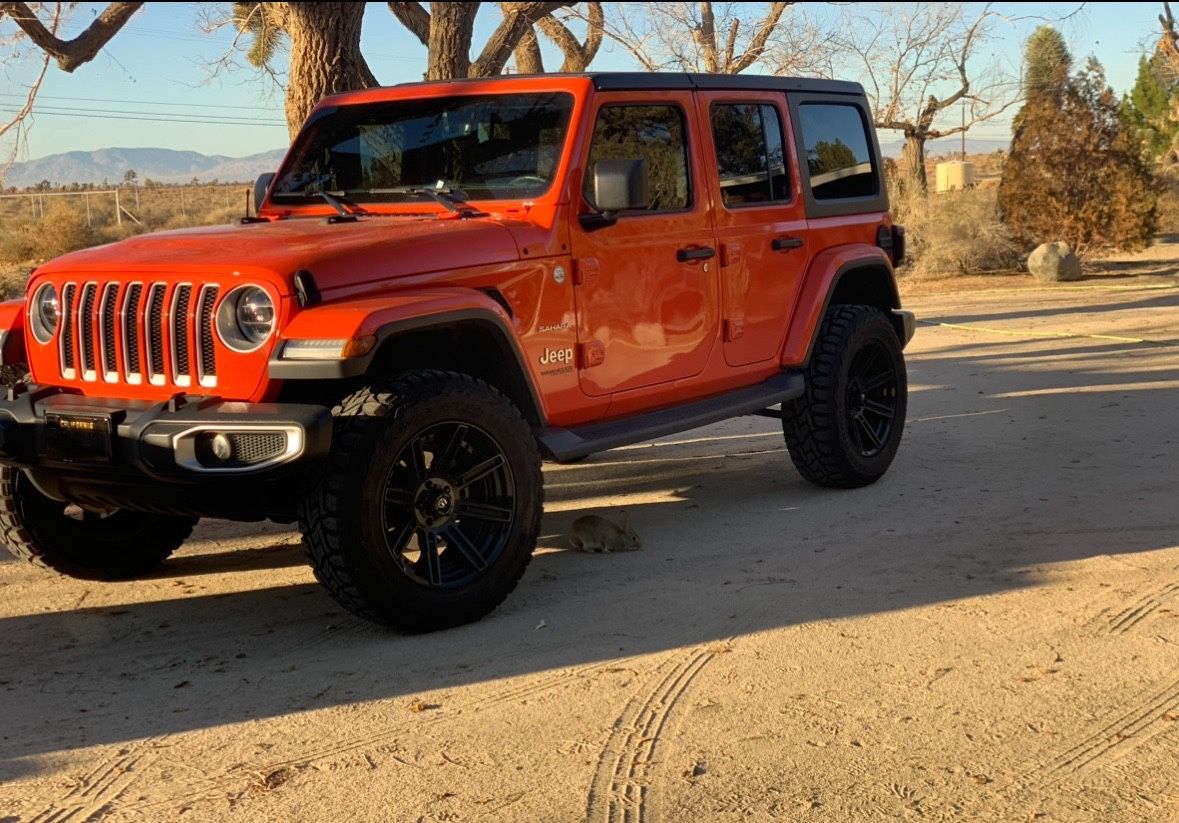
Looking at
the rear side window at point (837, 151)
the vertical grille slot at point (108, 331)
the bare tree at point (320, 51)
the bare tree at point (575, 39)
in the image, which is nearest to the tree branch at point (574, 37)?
the bare tree at point (575, 39)

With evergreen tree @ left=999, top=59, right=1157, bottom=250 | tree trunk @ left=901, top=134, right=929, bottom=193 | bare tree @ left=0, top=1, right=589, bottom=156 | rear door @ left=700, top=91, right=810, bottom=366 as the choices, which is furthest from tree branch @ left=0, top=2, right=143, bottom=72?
tree trunk @ left=901, top=134, right=929, bottom=193

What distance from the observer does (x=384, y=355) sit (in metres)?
5.21

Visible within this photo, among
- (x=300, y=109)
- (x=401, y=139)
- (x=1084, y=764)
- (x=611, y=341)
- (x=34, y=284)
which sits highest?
(x=300, y=109)

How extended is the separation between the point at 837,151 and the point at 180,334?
4.05 meters

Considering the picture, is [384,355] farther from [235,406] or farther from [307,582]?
[307,582]

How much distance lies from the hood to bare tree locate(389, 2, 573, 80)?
704 cm

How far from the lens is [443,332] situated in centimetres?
530

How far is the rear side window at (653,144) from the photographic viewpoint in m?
6.03

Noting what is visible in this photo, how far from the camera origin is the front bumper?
4.48m

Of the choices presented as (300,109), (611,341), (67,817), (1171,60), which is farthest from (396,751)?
(1171,60)

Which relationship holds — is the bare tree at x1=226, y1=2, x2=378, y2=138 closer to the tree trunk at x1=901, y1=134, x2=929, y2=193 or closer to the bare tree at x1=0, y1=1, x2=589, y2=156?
the bare tree at x1=0, y1=1, x2=589, y2=156

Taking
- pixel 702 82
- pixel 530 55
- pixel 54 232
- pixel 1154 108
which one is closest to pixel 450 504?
pixel 702 82

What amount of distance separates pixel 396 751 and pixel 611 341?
2.41 metres

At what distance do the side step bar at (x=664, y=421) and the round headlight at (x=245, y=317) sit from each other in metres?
1.29
